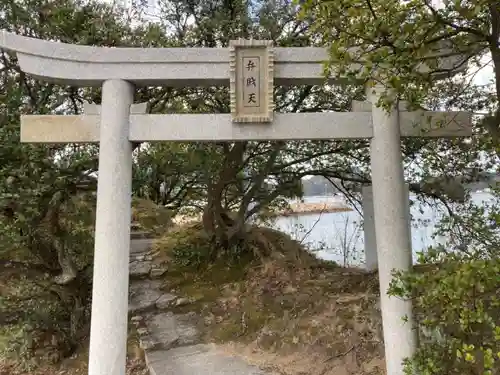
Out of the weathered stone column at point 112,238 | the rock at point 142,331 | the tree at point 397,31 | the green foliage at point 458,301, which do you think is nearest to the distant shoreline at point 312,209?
the rock at point 142,331

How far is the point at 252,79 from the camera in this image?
10.3 feet

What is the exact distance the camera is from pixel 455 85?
13.9 feet

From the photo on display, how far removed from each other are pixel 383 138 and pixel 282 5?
252 cm

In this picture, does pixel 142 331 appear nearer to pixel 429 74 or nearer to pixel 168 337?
pixel 168 337

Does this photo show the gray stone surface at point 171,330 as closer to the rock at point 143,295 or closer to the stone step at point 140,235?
the rock at point 143,295

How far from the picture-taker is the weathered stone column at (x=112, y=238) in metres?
3.00

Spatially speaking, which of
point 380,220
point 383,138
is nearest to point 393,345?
point 380,220

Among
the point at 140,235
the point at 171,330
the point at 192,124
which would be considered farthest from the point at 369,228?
the point at 140,235

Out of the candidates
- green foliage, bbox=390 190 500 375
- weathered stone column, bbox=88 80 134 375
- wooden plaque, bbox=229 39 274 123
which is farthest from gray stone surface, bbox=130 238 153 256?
green foliage, bbox=390 190 500 375

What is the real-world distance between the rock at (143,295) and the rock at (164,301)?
0.22 ft

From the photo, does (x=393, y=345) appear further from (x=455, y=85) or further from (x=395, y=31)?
(x=455, y=85)

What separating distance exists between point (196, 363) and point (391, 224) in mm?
2475

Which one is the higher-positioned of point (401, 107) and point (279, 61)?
point (279, 61)

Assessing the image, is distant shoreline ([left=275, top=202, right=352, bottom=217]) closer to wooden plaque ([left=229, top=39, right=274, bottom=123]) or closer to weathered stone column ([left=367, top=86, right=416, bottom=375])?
weathered stone column ([left=367, top=86, right=416, bottom=375])
